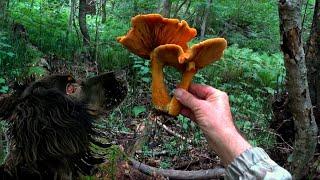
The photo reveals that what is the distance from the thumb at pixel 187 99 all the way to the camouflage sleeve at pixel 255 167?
0.32m

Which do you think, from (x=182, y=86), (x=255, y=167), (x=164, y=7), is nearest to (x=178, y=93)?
(x=182, y=86)

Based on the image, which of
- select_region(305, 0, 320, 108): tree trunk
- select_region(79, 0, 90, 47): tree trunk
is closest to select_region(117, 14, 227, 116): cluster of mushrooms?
select_region(305, 0, 320, 108): tree trunk

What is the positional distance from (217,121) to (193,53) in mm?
337

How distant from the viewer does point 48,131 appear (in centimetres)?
186

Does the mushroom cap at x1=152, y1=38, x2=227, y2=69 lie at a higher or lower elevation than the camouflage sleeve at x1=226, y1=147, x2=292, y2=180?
higher

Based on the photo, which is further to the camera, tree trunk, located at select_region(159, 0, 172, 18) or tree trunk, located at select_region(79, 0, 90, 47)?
tree trunk, located at select_region(79, 0, 90, 47)

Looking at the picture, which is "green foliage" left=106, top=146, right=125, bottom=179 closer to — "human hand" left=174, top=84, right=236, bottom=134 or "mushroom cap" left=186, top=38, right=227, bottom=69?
"human hand" left=174, top=84, right=236, bottom=134

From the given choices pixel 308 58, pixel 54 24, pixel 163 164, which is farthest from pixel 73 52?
pixel 308 58

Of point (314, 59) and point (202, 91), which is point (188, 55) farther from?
point (314, 59)

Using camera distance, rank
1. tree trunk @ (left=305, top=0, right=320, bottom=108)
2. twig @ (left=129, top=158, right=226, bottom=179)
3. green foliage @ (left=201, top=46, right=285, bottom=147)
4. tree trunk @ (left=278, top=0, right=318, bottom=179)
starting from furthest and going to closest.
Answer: green foliage @ (left=201, top=46, right=285, bottom=147)
tree trunk @ (left=305, top=0, right=320, bottom=108)
twig @ (left=129, top=158, right=226, bottom=179)
tree trunk @ (left=278, top=0, right=318, bottom=179)

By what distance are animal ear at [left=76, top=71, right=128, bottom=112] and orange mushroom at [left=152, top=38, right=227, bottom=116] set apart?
9.1 inches

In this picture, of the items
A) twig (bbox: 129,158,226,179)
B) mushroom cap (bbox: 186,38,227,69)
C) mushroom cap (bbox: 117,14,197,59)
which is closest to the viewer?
mushroom cap (bbox: 186,38,227,69)

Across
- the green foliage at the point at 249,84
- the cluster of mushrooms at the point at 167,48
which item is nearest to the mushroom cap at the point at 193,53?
the cluster of mushrooms at the point at 167,48

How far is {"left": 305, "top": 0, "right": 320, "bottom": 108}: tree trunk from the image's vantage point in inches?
156
